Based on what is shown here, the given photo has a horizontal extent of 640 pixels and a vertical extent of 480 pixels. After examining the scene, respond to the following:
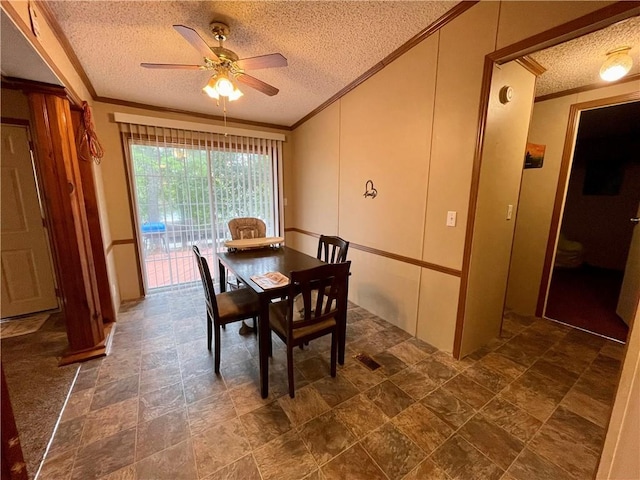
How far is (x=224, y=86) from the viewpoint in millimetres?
1851

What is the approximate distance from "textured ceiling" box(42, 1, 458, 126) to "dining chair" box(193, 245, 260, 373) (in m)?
1.62

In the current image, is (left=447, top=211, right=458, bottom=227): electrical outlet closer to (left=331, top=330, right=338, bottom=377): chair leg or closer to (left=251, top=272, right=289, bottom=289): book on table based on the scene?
(left=331, top=330, right=338, bottom=377): chair leg

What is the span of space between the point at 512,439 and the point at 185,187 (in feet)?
13.3

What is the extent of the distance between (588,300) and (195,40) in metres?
4.89

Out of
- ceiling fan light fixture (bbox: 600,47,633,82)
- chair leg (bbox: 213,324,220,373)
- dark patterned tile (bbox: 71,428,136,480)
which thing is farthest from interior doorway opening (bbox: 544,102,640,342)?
dark patterned tile (bbox: 71,428,136,480)

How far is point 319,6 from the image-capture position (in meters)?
1.66

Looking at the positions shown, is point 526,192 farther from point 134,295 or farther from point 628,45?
point 134,295

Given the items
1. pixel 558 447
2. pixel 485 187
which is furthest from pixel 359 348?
pixel 485 187

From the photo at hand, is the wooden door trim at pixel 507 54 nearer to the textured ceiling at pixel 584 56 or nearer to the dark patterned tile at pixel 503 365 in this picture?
the dark patterned tile at pixel 503 365

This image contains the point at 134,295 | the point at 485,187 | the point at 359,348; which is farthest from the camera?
the point at 134,295

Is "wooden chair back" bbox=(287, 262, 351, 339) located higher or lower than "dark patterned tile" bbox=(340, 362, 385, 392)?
higher

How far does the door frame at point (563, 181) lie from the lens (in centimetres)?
234

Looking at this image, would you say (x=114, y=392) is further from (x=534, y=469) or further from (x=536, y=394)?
(x=536, y=394)

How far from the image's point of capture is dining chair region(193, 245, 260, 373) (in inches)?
72.2
